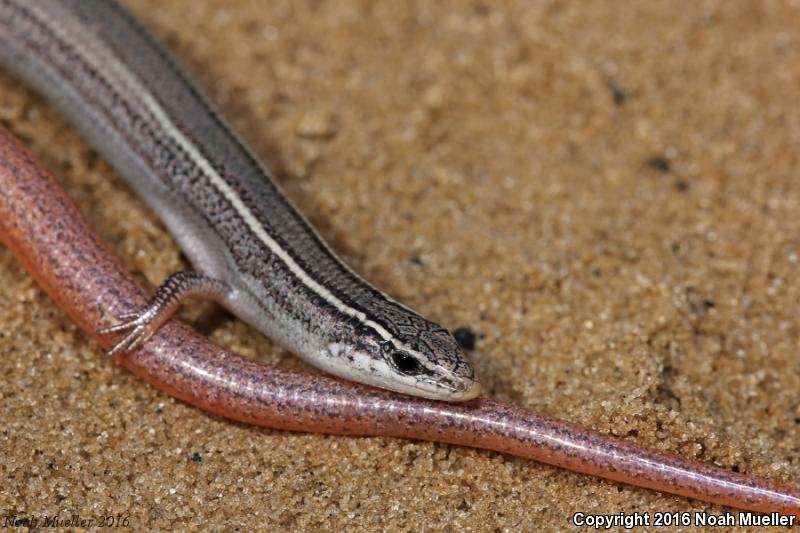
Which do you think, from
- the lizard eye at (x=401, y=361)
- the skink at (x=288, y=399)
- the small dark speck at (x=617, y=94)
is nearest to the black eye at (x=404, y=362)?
the lizard eye at (x=401, y=361)

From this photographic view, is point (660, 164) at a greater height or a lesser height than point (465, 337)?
greater

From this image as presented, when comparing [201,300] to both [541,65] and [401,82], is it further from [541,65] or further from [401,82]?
[541,65]

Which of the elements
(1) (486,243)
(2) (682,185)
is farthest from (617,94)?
(1) (486,243)

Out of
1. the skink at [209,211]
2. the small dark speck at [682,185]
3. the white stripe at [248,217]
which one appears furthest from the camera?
the small dark speck at [682,185]

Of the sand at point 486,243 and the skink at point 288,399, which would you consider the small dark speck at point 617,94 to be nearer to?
the sand at point 486,243

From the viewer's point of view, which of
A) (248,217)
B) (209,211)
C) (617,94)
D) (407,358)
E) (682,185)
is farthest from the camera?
(617,94)

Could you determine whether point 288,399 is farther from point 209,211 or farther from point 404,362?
point 209,211

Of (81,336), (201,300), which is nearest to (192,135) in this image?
(201,300)
